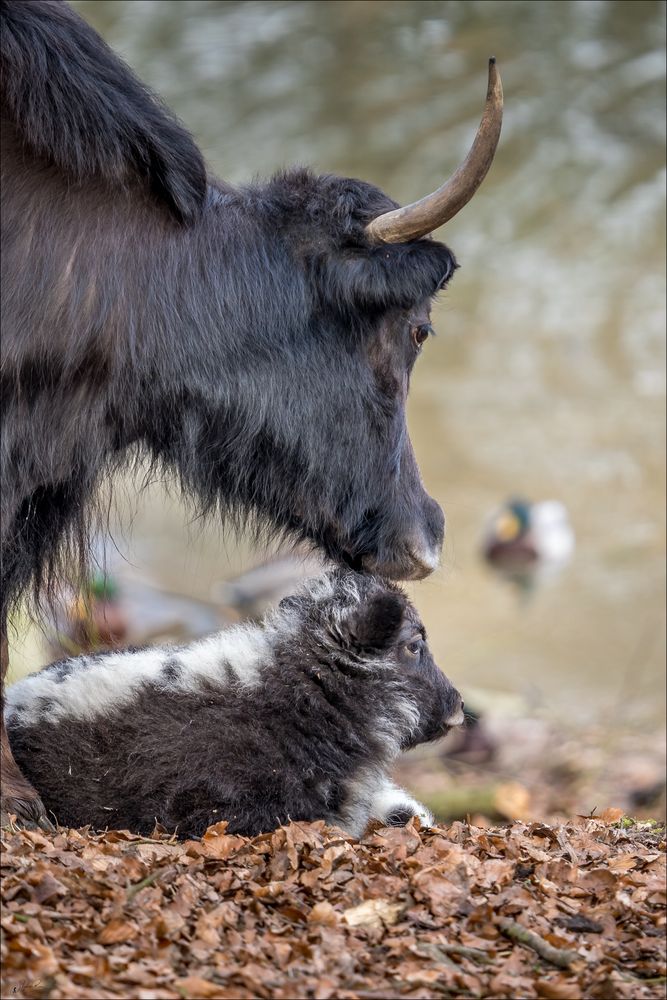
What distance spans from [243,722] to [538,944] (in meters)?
1.51

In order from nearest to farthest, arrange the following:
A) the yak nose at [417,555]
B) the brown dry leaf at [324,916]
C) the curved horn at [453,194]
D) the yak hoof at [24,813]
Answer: the brown dry leaf at [324,916]
the curved horn at [453,194]
the yak hoof at [24,813]
the yak nose at [417,555]

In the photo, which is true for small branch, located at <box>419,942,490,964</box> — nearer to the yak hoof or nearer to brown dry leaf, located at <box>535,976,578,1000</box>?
brown dry leaf, located at <box>535,976,578,1000</box>

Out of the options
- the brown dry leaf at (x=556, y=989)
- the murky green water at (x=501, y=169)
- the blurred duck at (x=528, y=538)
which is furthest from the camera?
the murky green water at (x=501, y=169)

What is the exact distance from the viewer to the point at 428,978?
319 centimetres

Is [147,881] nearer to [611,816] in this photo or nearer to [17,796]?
[17,796]

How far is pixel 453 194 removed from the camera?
14.1 ft

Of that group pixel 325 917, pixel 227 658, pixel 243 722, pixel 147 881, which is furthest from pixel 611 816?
pixel 147 881

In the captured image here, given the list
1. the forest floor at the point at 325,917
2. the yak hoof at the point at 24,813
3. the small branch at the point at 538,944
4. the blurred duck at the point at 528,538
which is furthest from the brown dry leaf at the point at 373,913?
the blurred duck at the point at 528,538

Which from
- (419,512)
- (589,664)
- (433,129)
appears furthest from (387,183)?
(419,512)

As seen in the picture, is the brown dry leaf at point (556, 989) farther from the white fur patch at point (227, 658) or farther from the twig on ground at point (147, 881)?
the white fur patch at point (227, 658)

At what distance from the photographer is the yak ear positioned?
4.77 meters

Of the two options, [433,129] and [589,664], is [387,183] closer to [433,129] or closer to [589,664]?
[433,129]

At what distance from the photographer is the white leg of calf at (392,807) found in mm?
4929

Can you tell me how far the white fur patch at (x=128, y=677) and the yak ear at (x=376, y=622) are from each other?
330 millimetres
